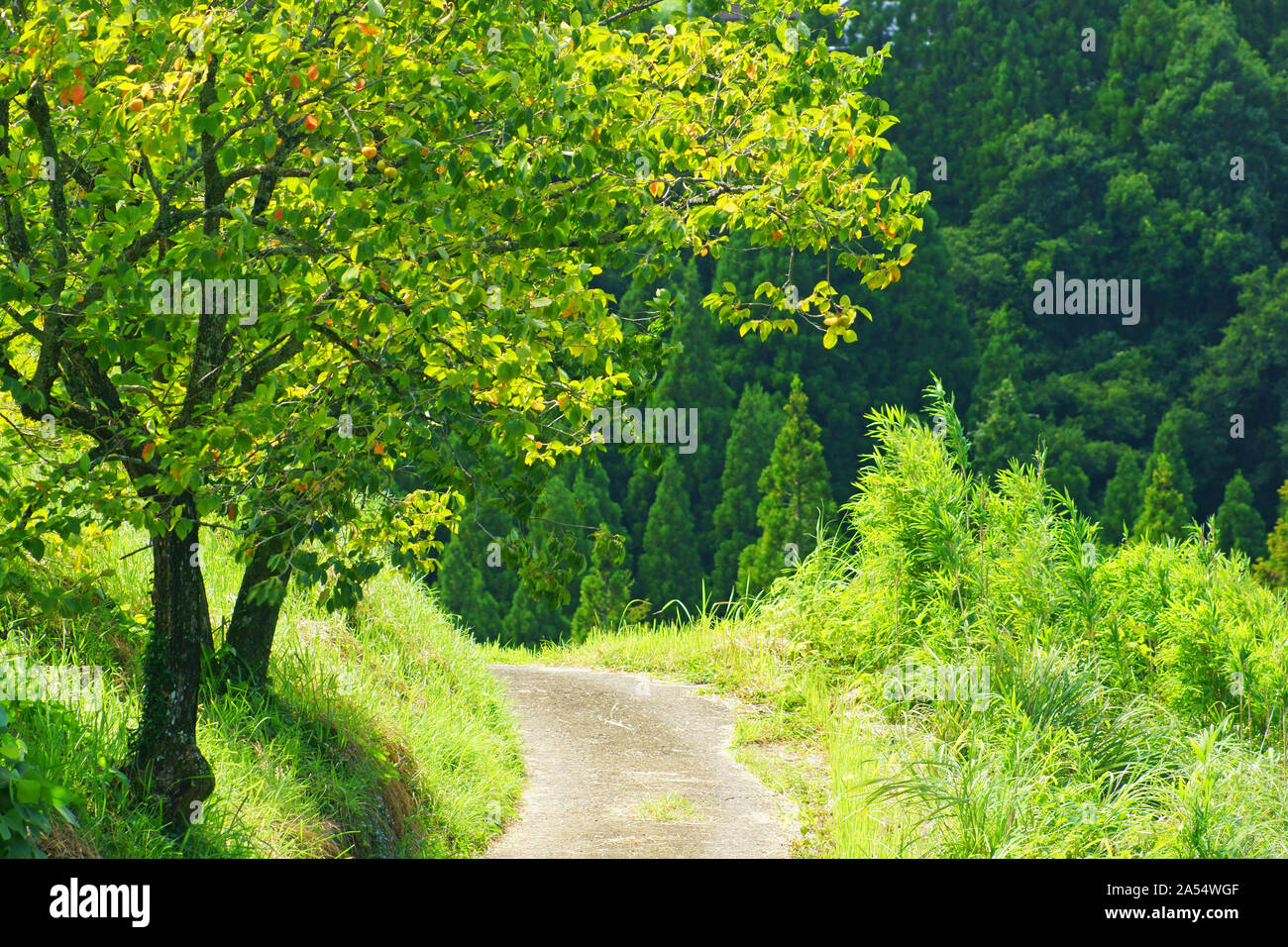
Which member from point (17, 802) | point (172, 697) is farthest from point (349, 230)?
point (172, 697)

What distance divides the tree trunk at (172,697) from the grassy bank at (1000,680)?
3.14m

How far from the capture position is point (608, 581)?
109ft

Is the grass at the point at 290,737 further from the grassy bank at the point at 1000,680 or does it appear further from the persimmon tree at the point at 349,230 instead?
the grassy bank at the point at 1000,680

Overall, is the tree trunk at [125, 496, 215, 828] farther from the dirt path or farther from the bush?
the dirt path

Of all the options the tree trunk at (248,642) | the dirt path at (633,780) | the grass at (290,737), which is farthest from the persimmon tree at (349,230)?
the dirt path at (633,780)

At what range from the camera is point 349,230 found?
3.90 meters

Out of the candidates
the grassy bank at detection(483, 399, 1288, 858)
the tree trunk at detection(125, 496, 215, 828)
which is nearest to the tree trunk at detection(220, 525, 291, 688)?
the tree trunk at detection(125, 496, 215, 828)

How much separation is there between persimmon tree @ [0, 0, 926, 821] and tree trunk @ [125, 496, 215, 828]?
0.04 ft

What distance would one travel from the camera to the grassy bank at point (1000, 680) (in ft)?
20.2

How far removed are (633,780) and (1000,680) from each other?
247 cm

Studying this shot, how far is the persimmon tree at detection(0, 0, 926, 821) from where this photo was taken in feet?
13.1

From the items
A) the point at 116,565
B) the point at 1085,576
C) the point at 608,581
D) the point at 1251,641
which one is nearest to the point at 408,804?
the point at 116,565

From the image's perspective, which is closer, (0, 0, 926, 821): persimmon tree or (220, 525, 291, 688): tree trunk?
(0, 0, 926, 821): persimmon tree
